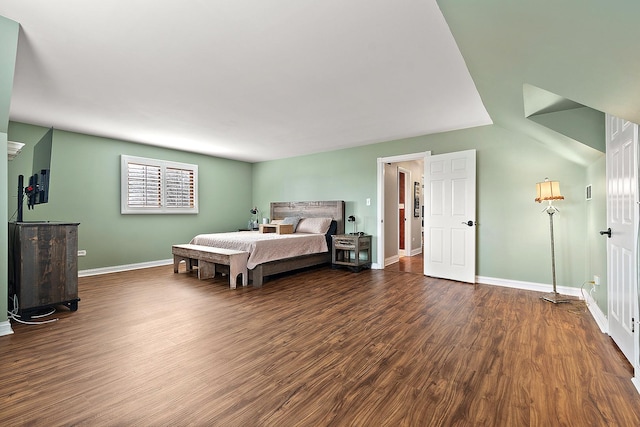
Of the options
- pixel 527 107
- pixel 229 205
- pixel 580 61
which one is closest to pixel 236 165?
pixel 229 205

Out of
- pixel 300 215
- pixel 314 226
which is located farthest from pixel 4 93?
pixel 300 215

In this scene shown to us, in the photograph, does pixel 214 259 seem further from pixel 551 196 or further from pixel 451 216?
pixel 551 196

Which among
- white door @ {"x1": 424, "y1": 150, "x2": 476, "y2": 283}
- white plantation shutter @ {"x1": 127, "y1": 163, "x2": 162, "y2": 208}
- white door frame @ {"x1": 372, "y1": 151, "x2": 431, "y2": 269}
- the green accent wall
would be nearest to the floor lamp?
the green accent wall

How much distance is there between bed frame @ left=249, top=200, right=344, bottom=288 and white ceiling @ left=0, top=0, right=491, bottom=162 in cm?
178

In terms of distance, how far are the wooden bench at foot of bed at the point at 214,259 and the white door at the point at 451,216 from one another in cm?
288

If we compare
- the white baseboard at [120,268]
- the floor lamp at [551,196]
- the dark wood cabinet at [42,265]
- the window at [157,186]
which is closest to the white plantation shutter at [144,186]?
the window at [157,186]

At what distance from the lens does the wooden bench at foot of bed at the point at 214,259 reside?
4.04 m

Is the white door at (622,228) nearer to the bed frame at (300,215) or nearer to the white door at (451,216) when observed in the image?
the white door at (451,216)

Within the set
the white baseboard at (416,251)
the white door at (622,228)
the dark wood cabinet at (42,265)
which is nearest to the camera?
the white door at (622,228)

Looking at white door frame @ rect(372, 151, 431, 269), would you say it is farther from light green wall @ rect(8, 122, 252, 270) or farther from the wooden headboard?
light green wall @ rect(8, 122, 252, 270)

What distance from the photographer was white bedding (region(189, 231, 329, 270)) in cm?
424

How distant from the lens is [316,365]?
1.97 metres

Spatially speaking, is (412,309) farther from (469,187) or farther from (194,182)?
(194,182)

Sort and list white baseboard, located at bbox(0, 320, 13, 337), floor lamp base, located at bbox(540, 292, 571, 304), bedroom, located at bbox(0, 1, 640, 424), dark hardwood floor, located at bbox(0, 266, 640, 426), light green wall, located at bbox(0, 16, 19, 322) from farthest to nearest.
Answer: floor lamp base, located at bbox(540, 292, 571, 304) < white baseboard, located at bbox(0, 320, 13, 337) < light green wall, located at bbox(0, 16, 19, 322) < bedroom, located at bbox(0, 1, 640, 424) < dark hardwood floor, located at bbox(0, 266, 640, 426)
